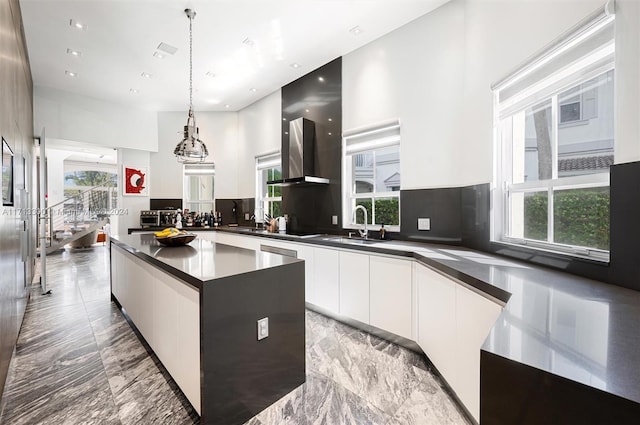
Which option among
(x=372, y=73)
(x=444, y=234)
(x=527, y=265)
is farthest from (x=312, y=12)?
(x=527, y=265)

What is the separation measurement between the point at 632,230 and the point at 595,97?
755 millimetres

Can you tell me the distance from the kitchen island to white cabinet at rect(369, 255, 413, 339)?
0.92 metres

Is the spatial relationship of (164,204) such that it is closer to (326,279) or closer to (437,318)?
(326,279)

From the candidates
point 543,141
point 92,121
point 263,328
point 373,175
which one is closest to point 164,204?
point 92,121

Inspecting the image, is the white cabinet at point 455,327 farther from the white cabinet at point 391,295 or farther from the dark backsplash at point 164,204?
the dark backsplash at point 164,204

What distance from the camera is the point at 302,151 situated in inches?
154

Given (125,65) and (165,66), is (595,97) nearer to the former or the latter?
(165,66)

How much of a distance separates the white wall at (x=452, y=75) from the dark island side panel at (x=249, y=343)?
1.77 m

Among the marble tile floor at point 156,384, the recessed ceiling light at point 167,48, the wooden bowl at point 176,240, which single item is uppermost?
the recessed ceiling light at point 167,48

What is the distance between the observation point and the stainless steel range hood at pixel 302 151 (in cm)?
390

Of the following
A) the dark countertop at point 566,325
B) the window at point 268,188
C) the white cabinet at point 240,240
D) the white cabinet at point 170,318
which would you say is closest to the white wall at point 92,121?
the window at point 268,188

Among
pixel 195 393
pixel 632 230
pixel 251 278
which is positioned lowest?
pixel 195 393

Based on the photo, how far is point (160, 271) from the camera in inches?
77.5

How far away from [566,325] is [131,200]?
6.57 m
